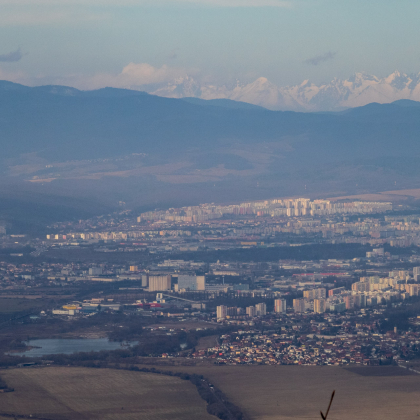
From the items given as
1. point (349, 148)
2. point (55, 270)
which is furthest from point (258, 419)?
point (349, 148)

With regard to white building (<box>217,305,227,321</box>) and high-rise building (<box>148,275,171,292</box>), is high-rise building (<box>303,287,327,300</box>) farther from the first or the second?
high-rise building (<box>148,275,171,292</box>)

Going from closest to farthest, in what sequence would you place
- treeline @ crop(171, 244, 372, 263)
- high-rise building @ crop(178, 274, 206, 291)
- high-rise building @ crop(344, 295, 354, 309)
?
1. high-rise building @ crop(344, 295, 354, 309)
2. high-rise building @ crop(178, 274, 206, 291)
3. treeline @ crop(171, 244, 372, 263)

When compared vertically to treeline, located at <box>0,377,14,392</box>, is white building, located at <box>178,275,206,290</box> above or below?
above

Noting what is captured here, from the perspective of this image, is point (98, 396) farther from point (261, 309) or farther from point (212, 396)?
point (261, 309)

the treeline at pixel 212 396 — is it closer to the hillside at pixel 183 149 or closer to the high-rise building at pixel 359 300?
the high-rise building at pixel 359 300

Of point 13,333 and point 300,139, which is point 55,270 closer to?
point 13,333

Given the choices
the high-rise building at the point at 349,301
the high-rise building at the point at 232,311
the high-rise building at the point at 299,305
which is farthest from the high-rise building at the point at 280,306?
the high-rise building at the point at 349,301

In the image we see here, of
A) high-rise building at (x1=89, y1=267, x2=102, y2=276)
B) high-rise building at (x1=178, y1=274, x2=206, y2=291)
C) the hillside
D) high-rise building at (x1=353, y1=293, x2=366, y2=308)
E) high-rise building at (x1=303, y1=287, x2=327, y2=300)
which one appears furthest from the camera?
the hillside

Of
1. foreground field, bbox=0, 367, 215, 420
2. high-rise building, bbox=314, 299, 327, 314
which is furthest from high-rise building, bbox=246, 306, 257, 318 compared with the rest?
foreground field, bbox=0, 367, 215, 420

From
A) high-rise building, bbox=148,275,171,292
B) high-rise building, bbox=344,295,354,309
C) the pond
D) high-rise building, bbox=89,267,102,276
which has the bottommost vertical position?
the pond
